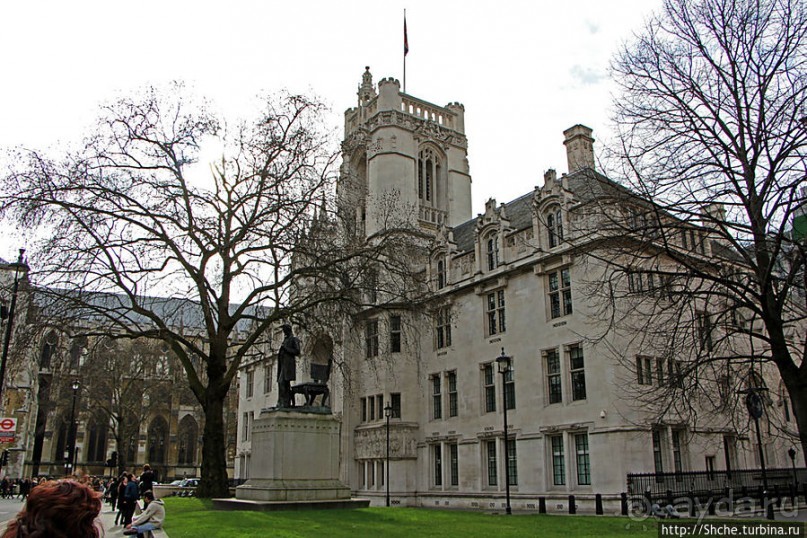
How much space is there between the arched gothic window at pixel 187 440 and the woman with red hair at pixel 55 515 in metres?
85.8

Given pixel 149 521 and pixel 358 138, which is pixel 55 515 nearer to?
pixel 149 521

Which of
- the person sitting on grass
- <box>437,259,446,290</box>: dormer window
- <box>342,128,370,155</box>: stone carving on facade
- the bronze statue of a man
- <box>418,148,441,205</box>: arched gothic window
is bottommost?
the person sitting on grass

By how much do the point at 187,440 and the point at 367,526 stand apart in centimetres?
7504

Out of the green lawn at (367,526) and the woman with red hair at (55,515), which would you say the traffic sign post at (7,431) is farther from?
the woman with red hair at (55,515)

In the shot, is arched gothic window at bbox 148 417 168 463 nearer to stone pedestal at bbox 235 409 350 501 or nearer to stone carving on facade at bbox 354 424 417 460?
stone carving on facade at bbox 354 424 417 460

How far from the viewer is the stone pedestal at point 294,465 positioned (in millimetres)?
19781

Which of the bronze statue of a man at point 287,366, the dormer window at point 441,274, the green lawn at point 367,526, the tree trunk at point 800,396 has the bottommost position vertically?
the green lawn at point 367,526

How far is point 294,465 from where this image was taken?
66.3 feet

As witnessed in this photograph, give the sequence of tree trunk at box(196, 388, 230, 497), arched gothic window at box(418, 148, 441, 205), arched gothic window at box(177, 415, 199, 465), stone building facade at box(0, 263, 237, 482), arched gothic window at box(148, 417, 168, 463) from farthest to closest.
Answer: arched gothic window at box(177, 415, 199, 465) → arched gothic window at box(148, 417, 168, 463) → stone building facade at box(0, 263, 237, 482) → arched gothic window at box(418, 148, 441, 205) → tree trunk at box(196, 388, 230, 497)

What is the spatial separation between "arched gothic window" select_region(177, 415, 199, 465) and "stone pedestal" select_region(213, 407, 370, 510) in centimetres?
6699

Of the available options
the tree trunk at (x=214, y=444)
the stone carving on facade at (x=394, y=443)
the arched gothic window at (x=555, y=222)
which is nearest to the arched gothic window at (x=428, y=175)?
the stone carving on facade at (x=394, y=443)

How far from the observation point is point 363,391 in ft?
131

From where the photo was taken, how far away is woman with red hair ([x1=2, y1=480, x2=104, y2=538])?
293cm

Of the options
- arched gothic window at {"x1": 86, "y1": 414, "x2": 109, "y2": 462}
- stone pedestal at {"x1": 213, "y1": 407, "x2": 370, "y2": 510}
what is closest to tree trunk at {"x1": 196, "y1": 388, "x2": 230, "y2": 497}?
stone pedestal at {"x1": 213, "y1": 407, "x2": 370, "y2": 510}
